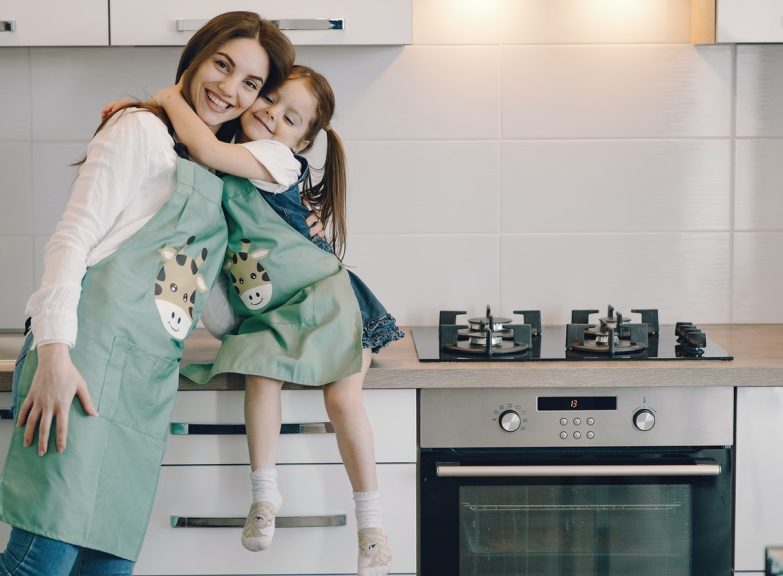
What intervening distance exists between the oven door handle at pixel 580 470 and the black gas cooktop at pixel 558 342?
193mm

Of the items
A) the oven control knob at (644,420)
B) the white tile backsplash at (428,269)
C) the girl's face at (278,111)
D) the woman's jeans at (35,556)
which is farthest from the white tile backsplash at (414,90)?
the woman's jeans at (35,556)

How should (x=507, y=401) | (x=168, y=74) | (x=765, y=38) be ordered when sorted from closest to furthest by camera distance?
(x=507, y=401), (x=765, y=38), (x=168, y=74)

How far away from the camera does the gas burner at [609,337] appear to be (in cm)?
186

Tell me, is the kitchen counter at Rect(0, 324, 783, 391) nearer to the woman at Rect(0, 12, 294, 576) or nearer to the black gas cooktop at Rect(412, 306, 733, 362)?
the black gas cooktop at Rect(412, 306, 733, 362)

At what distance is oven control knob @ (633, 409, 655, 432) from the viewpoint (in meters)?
1.77

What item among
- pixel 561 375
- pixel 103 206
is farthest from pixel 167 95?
pixel 561 375

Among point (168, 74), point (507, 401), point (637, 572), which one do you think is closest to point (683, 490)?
point (637, 572)

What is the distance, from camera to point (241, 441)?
1.78m

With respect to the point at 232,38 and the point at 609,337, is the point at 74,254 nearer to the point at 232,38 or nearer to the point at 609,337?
the point at 232,38

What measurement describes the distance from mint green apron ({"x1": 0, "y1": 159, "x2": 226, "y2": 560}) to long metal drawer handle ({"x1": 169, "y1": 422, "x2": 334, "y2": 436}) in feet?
0.71

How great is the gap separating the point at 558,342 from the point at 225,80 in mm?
844

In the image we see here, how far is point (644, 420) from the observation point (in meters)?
1.77

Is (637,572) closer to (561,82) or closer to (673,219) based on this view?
(673,219)

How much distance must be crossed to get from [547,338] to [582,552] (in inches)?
18.3
